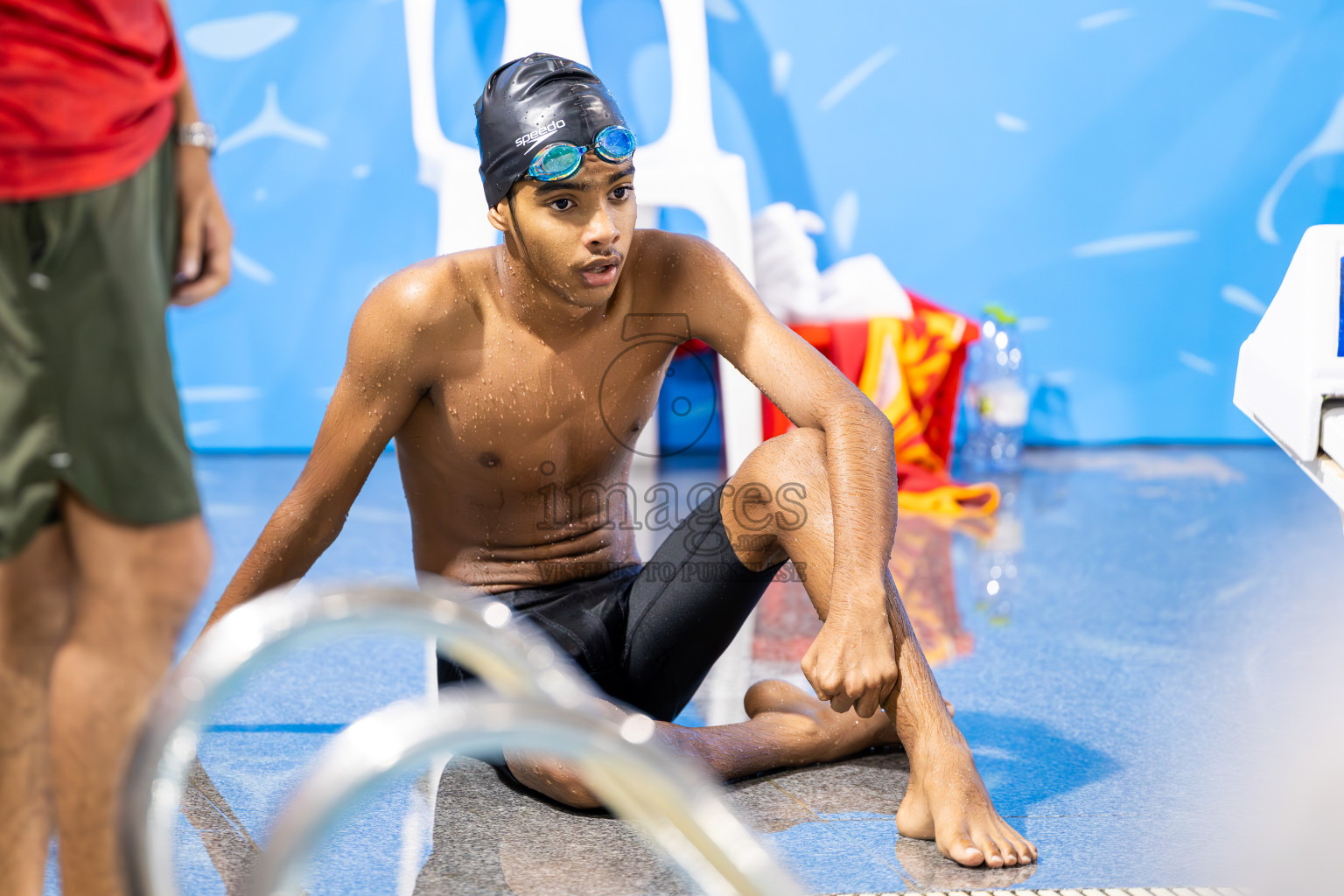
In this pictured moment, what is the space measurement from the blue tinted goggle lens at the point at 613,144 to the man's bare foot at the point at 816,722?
0.94 meters

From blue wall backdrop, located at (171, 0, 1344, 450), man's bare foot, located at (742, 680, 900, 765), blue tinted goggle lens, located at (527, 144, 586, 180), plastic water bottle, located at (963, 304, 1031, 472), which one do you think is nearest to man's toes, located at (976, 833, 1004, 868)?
man's bare foot, located at (742, 680, 900, 765)

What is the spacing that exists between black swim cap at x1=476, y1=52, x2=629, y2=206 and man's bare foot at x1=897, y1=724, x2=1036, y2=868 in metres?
1.05

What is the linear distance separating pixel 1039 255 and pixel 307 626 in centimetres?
456

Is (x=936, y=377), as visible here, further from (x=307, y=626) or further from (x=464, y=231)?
(x=307, y=626)

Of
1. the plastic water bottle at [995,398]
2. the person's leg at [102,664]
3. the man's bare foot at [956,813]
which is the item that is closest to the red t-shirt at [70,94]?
the person's leg at [102,664]

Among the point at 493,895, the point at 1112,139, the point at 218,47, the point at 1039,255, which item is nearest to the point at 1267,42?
the point at 1112,139

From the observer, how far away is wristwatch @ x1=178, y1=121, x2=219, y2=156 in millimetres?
1290

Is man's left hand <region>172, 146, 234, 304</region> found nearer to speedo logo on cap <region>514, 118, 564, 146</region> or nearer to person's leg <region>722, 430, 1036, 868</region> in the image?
speedo logo on cap <region>514, 118, 564, 146</region>

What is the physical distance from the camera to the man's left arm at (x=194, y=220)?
129 centimetres

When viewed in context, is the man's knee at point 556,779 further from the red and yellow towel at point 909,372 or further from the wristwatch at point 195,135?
the red and yellow towel at point 909,372

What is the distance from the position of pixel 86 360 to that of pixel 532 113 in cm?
99

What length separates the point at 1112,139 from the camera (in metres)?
5.05

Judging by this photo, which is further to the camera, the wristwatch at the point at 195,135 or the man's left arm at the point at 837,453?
the man's left arm at the point at 837,453

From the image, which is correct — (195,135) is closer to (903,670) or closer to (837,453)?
(837,453)
